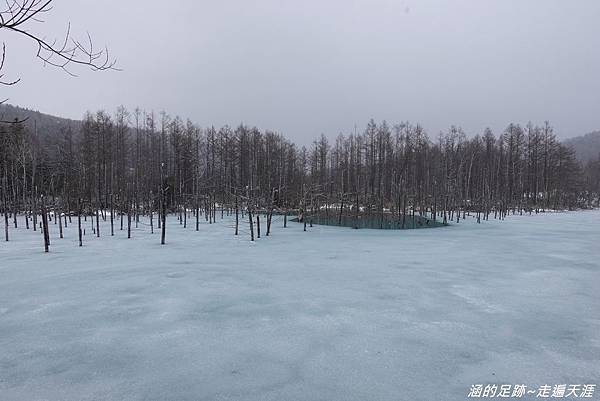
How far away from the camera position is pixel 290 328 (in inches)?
233

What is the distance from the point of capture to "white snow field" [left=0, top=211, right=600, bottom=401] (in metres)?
4.16

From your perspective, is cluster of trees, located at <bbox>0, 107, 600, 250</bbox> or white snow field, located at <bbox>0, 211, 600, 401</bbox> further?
cluster of trees, located at <bbox>0, 107, 600, 250</bbox>

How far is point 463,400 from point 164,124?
4738cm

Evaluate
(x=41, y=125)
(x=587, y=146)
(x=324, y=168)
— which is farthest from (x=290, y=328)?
(x=587, y=146)

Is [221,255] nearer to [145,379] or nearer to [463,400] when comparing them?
[145,379]

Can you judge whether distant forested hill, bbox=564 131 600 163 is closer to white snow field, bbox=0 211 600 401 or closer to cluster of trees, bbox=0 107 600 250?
cluster of trees, bbox=0 107 600 250

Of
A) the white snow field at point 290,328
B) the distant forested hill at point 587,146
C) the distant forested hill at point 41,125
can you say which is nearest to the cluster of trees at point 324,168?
the distant forested hill at point 41,125

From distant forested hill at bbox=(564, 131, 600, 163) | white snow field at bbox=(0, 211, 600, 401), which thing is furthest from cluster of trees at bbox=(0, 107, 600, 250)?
distant forested hill at bbox=(564, 131, 600, 163)

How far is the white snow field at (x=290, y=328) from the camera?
416 cm

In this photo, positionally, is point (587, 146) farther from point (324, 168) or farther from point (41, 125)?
point (41, 125)

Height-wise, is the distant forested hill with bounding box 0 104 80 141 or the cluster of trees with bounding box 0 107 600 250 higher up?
the distant forested hill with bounding box 0 104 80 141

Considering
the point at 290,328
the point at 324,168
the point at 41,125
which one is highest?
the point at 41,125

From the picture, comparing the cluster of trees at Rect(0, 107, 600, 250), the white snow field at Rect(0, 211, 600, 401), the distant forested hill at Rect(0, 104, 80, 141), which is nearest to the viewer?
the white snow field at Rect(0, 211, 600, 401)

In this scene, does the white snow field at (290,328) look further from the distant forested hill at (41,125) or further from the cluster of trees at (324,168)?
the distant forested hill at (41,125)
